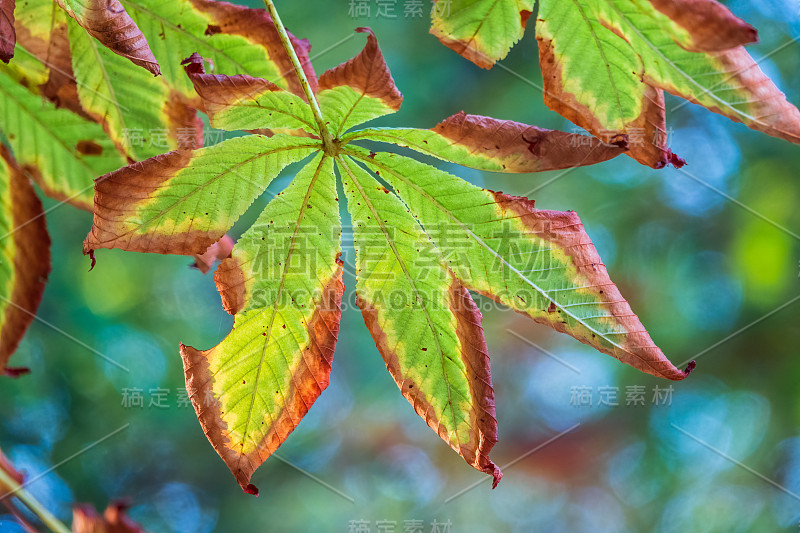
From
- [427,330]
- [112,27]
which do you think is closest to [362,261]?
[427,330]

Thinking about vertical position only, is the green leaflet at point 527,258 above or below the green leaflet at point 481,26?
below

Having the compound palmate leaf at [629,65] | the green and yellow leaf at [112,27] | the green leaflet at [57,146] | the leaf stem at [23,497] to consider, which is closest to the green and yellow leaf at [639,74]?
the compound palmate leaf at [629,65]

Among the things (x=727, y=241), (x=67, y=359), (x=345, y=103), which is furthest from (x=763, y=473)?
(x=67, y=359)

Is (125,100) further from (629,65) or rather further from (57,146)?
(629,65)

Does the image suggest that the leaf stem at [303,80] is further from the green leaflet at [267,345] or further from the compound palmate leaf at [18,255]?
the compound palmate leaf at [18,255]

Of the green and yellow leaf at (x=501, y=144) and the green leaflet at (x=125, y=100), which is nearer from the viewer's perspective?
the green and yellow leaf at (x=501, y=144)

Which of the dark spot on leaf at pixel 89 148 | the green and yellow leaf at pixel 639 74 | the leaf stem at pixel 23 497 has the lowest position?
the leaf stem at pixel 23 497
